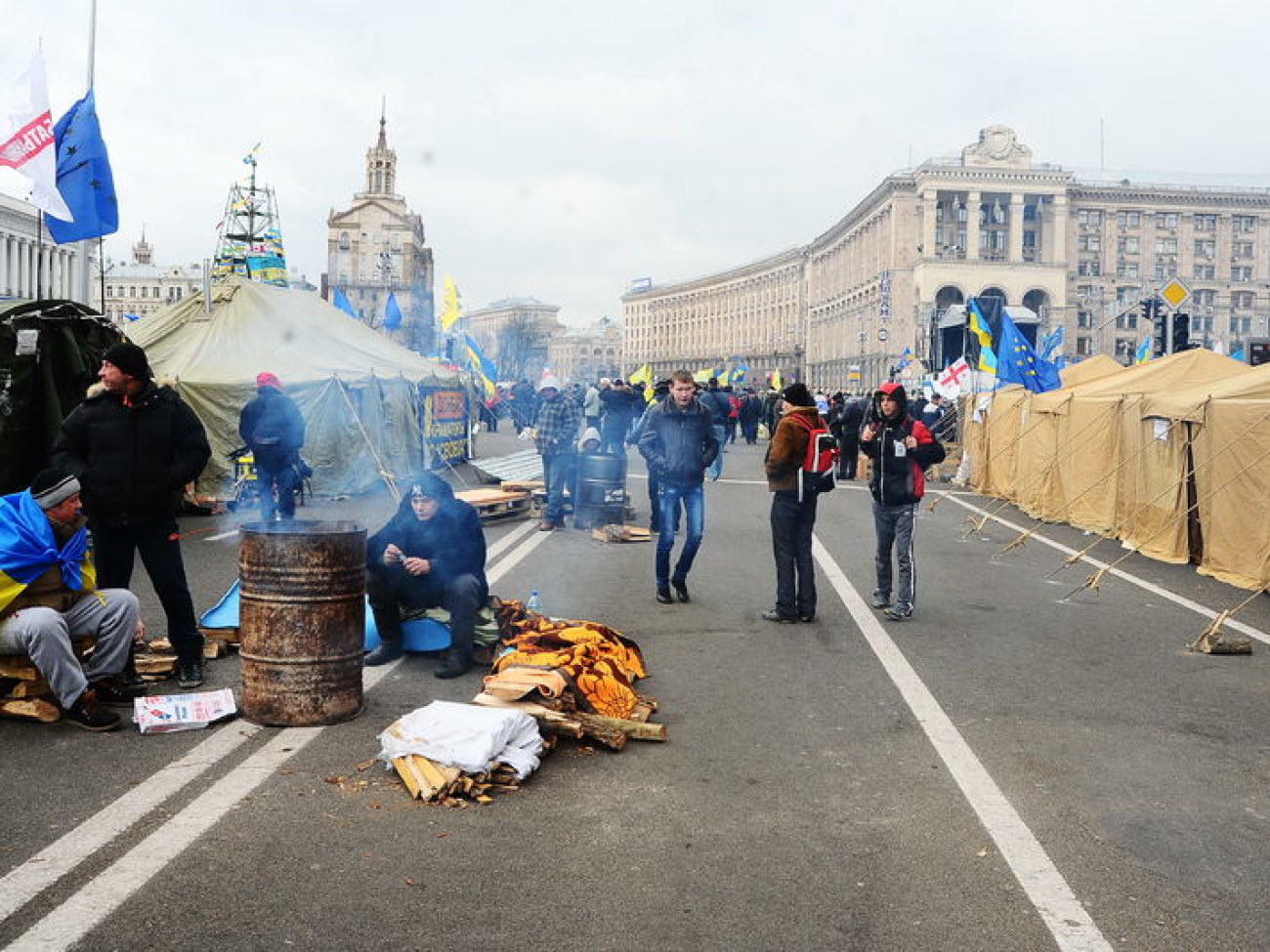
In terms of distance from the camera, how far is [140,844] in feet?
13.1

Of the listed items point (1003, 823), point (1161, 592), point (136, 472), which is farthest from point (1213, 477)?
point (136, 472)

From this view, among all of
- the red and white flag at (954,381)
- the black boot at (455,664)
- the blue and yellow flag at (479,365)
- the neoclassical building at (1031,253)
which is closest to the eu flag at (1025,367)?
the red and white flag at (954,381)

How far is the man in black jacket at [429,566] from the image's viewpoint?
6.57 m

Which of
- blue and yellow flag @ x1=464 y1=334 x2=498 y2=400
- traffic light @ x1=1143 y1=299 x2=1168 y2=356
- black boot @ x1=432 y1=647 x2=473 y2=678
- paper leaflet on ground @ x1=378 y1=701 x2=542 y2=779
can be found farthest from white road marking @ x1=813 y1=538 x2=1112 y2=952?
blue and yellow flag @ x1=464 y1=334 x2=498 y2=400

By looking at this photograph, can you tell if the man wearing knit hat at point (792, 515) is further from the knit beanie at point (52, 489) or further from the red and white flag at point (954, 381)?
the red and white flag at point (954, 381)

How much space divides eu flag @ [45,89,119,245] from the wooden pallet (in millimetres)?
5126

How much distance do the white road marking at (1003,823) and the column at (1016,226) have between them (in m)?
105

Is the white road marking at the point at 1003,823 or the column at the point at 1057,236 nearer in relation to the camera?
the white road marking at the point at 1003,823

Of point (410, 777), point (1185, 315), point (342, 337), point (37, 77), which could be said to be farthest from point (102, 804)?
point (1185, 315)

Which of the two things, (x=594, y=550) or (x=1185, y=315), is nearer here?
(x=594, y=550)

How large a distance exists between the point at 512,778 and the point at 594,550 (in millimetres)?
7378

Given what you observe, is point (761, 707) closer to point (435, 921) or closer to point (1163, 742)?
point (1163, 742)

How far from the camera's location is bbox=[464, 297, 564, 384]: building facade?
410 ft

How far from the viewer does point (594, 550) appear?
39.6 ft
